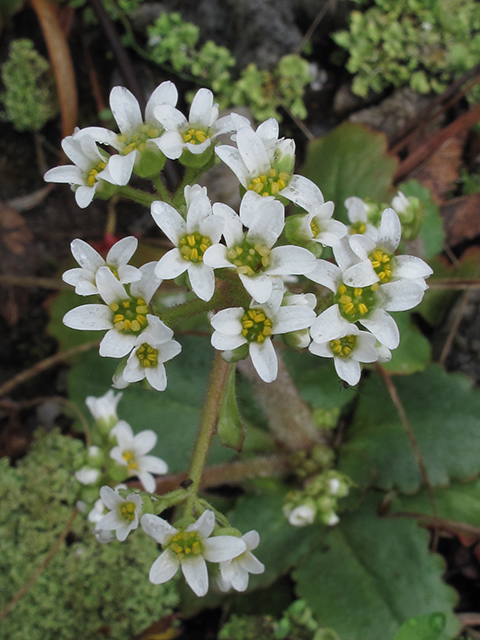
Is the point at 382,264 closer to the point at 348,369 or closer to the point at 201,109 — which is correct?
the point at 348,369

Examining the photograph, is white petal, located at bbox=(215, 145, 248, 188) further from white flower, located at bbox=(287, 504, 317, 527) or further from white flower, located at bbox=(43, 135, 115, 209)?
white flower, located at bbox=(287, 504, 317, 527)

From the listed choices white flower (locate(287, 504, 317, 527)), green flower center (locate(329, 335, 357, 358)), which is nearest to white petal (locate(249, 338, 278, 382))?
green flower center (locate(329, 335, 357, 358))

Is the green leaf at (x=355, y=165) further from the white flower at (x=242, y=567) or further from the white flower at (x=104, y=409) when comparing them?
the white flower at (x=242, y=567)

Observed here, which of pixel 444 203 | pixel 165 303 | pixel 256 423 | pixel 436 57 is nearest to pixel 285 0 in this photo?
pixel 436 57

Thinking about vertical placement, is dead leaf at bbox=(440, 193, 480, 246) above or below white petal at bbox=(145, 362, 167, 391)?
above

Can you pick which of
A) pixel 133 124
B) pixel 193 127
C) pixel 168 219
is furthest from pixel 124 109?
pixel 168 219

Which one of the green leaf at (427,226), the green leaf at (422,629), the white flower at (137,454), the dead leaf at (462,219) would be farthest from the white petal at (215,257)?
the dead leaf at (462,219)

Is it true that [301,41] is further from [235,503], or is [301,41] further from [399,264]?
[235,503]
